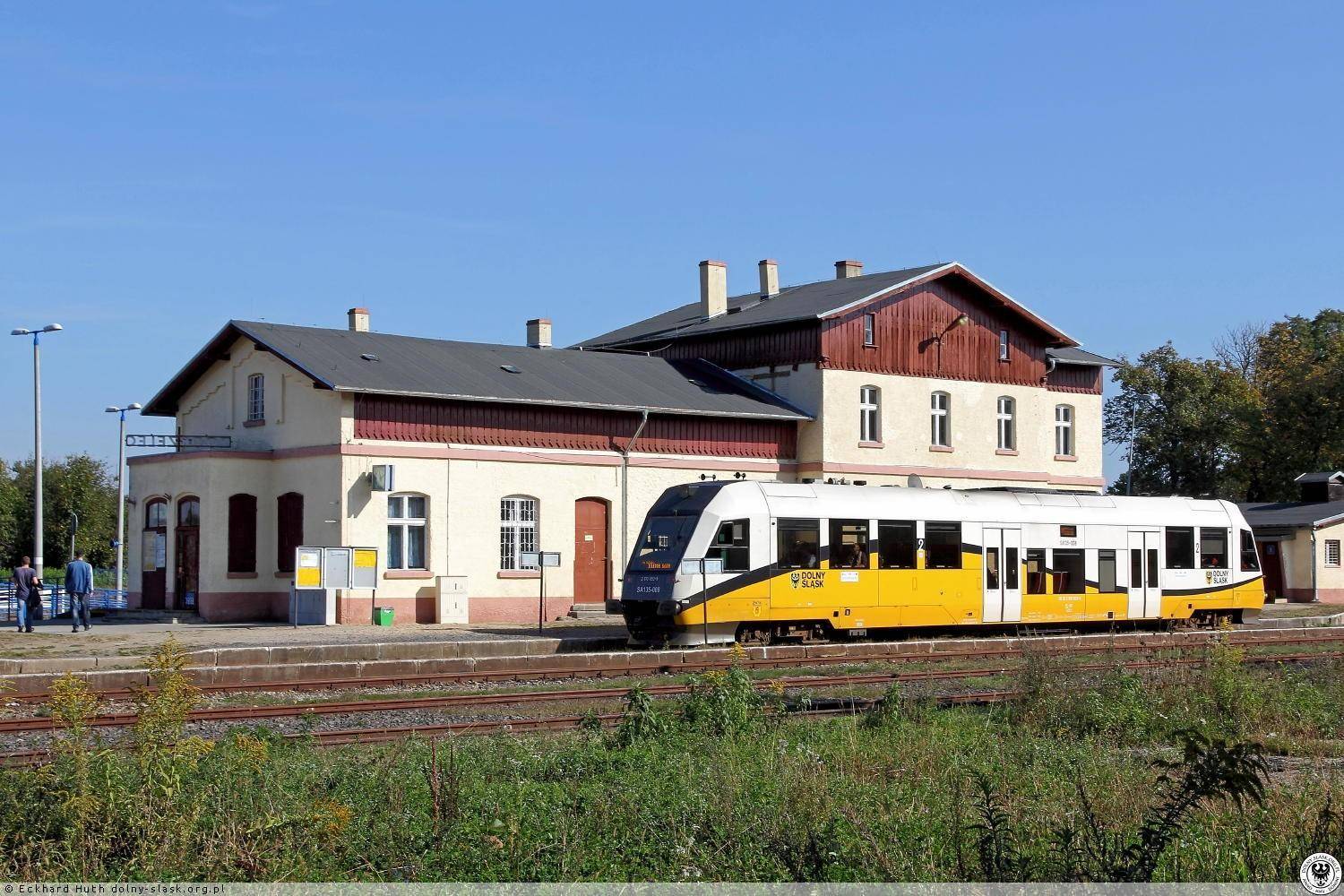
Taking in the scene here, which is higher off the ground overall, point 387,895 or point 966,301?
point 966,301

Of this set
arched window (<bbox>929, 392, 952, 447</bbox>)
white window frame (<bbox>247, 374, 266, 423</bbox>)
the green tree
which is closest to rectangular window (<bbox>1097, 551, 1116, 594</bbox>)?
arched window (<bbox>929, 392, 952, 447</bbox>)

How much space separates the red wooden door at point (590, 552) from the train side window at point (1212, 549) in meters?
12.7

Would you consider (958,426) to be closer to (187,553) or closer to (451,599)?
(451,599)

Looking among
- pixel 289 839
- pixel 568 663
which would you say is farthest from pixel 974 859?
pixel 568 663

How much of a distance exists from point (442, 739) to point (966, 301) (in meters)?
Answer: 29.0

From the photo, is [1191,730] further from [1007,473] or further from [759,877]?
[1007,473]

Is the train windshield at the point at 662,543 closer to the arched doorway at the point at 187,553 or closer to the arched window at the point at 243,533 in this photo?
the arched window at the point at 243,533

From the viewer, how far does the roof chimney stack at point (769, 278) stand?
4325 centimetres

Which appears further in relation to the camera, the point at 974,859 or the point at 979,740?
the point at 979,740

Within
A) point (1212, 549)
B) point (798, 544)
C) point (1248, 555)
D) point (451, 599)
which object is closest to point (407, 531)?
point (451, 599)

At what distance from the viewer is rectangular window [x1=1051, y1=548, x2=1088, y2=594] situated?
2833 centimetres

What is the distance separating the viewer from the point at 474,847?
8.16m

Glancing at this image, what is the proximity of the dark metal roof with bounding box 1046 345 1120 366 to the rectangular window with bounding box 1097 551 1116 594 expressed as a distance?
13.7m

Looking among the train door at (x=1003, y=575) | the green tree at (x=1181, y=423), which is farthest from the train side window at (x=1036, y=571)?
the green tree at (x=1181, y=423)
